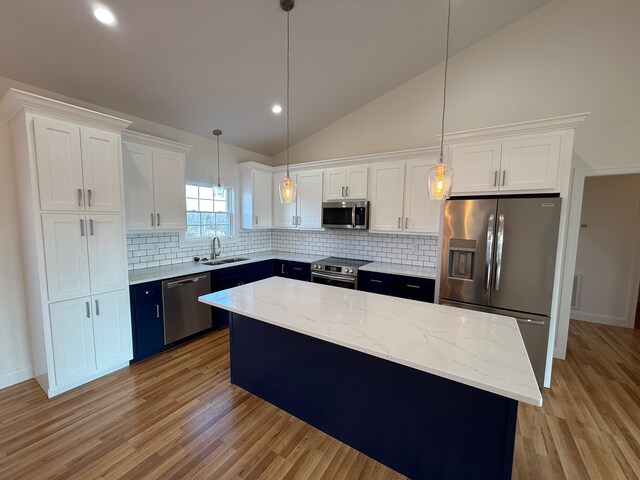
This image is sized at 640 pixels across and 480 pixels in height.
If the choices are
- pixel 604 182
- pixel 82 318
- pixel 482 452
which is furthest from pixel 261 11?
pixel 604 182

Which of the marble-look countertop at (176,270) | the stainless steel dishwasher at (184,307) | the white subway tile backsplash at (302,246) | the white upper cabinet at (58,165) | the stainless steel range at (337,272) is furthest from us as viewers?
the stainless steel range at (337,272)

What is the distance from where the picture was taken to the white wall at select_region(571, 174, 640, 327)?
3932 mm

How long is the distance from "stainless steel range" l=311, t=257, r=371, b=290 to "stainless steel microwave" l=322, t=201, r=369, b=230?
1.79 feet

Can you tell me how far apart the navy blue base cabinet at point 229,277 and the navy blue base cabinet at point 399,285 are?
5.33 ft

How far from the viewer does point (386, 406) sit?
5.69 feet

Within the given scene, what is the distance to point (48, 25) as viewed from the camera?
2.00 meters

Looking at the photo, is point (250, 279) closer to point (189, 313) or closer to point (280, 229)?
point (189, 313)

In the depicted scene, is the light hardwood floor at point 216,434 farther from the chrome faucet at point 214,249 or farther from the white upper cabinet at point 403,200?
the white upper cabinet at point 403,200

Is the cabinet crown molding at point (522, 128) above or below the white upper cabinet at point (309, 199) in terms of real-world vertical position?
above

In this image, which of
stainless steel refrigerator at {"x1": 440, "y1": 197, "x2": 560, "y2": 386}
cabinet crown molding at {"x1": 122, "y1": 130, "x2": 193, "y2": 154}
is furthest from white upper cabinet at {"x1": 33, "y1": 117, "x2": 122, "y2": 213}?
stainless steel refrigerator at {"x1": 440, "y1": 197, "x2": 560, "y2": 386}

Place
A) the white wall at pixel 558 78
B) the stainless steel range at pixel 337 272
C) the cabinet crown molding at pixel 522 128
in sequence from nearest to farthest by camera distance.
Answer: the cabinet crown molding at pixel 522 128 < the white wall at pixel 558 78 < the stainless steel range at pixel 337 272

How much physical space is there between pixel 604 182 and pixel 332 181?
4.06m

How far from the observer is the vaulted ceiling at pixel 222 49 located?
6.86ft

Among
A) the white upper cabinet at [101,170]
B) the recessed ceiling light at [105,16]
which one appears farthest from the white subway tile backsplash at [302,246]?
the recessed ceiling light at [105,16]
